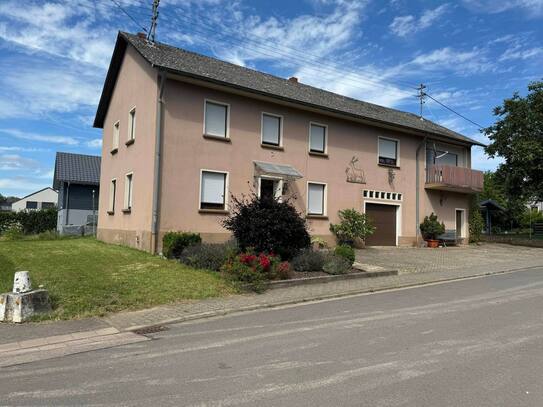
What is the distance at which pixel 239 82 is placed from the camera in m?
18.5

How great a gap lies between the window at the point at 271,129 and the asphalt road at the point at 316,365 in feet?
37.8

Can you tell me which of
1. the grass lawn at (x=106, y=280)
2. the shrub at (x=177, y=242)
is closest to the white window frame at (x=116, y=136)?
the grass lawn at (x=106, y=280)

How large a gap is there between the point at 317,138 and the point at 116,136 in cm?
915

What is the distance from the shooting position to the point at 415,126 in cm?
2436

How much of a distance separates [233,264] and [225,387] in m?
6.95

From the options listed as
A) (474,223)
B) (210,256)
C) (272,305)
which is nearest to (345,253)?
(210,256)

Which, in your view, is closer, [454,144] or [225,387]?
[225,387]

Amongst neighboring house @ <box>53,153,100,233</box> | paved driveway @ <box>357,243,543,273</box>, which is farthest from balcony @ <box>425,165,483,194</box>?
neighboring house @ <box>53,153,100,233</box>

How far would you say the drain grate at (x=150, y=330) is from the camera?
7590 mm

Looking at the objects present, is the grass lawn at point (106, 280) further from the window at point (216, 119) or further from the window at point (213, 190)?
the window at point (216, 119)

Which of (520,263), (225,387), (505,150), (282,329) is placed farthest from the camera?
(505,150)

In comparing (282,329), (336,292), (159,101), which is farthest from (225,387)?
(159,101)

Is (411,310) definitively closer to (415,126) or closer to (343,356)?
(343,356)

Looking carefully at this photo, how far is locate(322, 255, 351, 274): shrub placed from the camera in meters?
13.5
